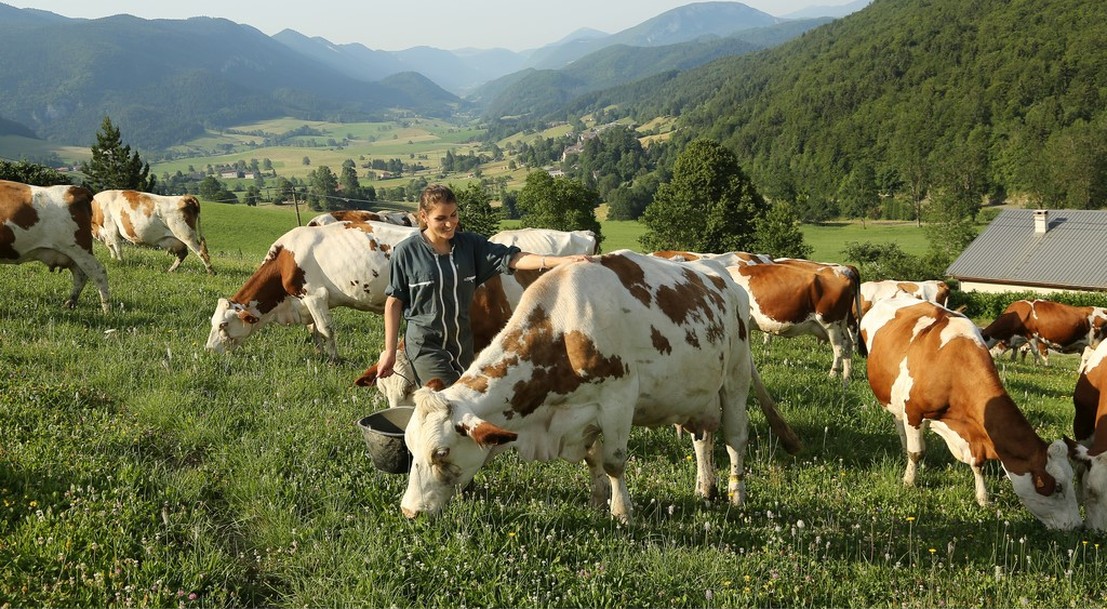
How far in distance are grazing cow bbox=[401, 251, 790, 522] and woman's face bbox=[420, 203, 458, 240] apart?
2.52 ft

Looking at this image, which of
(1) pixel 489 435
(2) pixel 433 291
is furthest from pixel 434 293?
(1) pixel 489 435

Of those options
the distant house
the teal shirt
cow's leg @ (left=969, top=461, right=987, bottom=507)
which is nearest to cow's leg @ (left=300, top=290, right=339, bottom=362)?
the teal shirt

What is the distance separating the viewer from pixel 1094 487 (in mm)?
6609

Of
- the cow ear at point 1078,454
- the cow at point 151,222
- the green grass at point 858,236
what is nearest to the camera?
the cow ear at point 1078,454

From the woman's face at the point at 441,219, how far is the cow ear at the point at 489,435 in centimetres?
169

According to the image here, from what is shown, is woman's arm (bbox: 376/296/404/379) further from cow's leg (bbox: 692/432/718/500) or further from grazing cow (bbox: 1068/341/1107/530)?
grazing cow (bbox: 1068/341/1107/530)

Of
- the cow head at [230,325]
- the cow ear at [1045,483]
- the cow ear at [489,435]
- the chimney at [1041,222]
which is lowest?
the chimney at [1041,222]

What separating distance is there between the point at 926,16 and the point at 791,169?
89.4 meters

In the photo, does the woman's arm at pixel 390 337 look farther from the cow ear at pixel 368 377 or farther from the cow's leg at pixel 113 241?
the cow's leg at pixel 113 241

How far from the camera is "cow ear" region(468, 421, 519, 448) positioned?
175 inches

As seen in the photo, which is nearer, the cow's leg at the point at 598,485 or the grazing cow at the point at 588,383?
the grazing cow at the point at 588,383

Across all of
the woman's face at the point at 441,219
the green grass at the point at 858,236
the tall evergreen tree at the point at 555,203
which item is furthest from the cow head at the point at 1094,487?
the green grass at the point at 858,236

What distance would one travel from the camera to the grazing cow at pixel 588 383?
4.77 m

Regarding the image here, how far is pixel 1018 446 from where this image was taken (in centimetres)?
679
